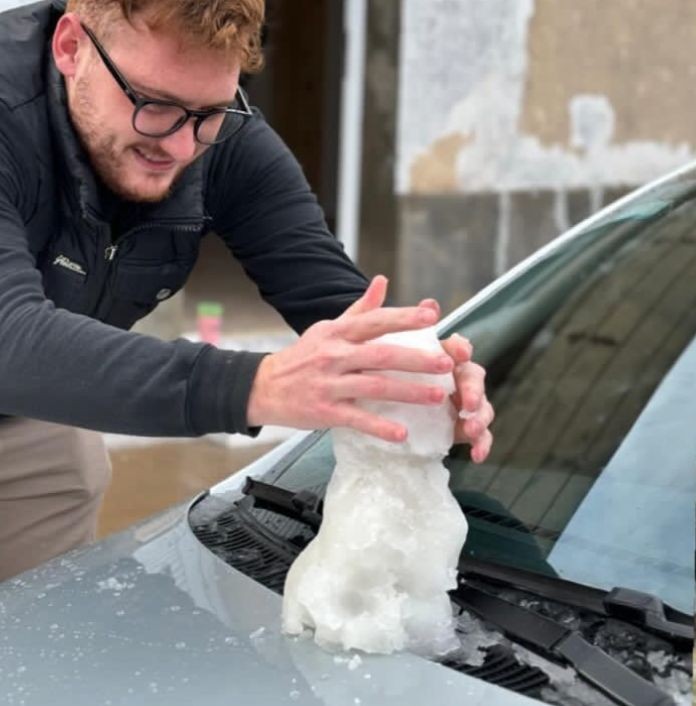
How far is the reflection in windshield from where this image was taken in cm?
175

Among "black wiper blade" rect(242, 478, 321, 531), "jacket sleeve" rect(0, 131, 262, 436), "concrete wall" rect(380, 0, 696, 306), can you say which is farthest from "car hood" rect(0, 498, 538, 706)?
"concrete wall" rect(380, 0, 696, 306)

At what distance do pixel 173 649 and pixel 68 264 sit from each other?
849 mm

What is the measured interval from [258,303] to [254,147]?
4.62 m

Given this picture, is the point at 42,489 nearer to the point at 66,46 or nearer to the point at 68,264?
the point at 68,264

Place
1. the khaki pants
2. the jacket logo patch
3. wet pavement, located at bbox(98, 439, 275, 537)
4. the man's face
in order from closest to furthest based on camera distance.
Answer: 1. the man's face
2. the jacket logo patch
3. the khaki pants
4. wet pavement, located at bbox(98, 439, 275, 537)

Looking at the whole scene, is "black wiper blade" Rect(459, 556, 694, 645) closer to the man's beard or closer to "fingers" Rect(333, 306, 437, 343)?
"fingers" Rect(333, 306, 437, 343)

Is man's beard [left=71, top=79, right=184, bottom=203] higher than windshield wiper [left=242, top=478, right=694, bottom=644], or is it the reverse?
man's beard [left=71, top=79, right=184, bottom=203]

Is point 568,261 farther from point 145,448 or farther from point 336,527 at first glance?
point 145,448

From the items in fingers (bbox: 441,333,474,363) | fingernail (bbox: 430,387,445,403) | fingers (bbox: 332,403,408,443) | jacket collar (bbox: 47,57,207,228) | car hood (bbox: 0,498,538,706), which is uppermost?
jacket collar (bbox: 47,57,207,228)

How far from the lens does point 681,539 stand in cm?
173

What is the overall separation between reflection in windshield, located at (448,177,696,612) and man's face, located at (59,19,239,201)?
693mm

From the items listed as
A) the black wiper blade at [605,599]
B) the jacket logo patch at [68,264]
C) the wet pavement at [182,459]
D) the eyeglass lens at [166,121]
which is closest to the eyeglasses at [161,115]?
the eyeglass lens at [166,121]

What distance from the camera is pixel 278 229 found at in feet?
7.91

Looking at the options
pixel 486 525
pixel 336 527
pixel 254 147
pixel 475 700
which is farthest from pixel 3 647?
pixel 254 147
